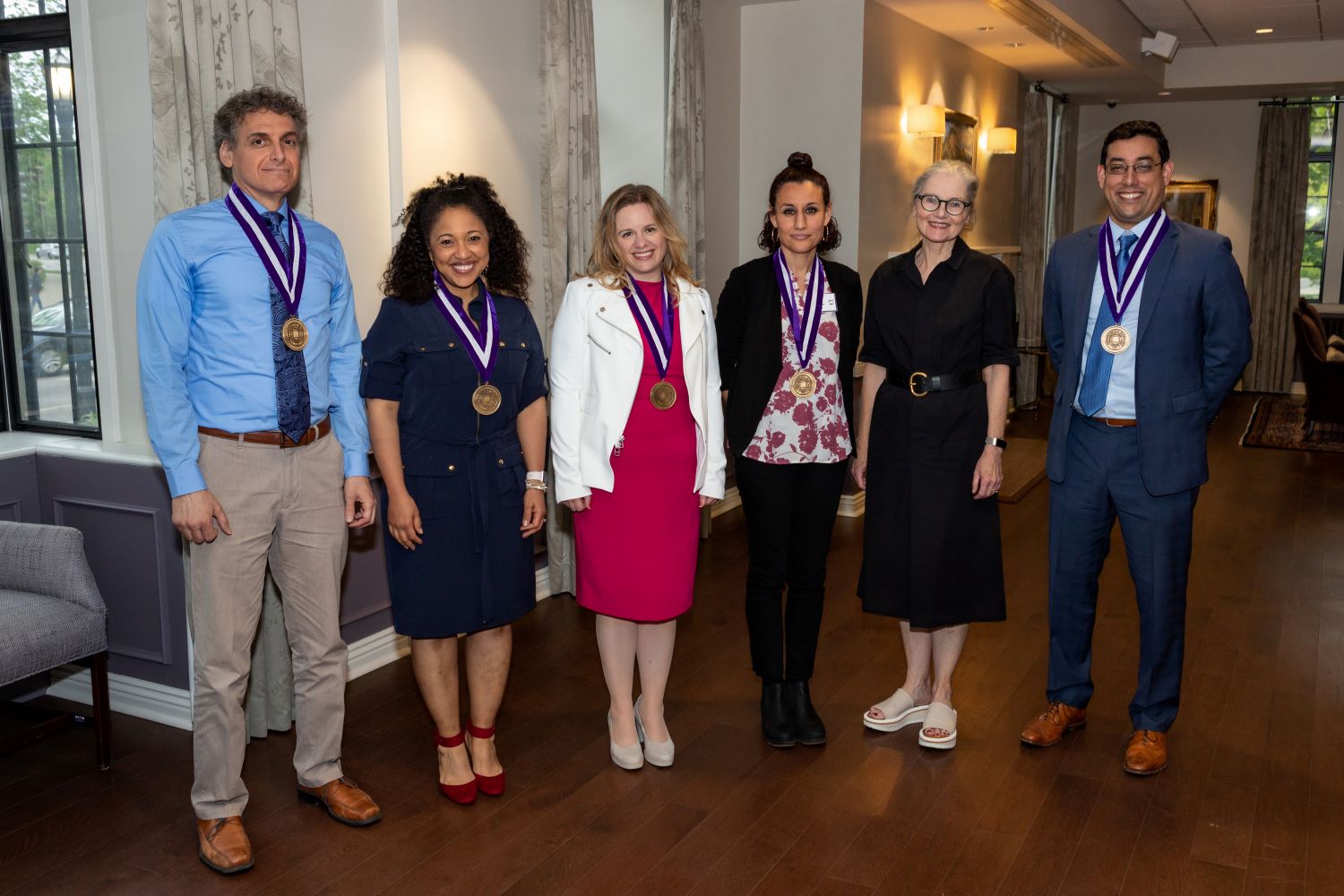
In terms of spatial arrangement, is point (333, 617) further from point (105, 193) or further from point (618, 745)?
point (105, 193)

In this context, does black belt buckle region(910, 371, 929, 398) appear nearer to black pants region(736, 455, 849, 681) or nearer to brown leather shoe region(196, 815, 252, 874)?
black pants region(736, 455, 849, 681)

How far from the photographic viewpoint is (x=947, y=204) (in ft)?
10.7

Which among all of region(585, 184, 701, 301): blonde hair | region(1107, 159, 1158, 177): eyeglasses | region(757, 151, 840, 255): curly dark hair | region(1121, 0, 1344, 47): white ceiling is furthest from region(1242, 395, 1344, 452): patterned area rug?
region(585, 184, 701, 301): blonde hair

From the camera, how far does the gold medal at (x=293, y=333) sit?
2832 mm

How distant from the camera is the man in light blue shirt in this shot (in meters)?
2.72

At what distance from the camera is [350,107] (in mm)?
4133

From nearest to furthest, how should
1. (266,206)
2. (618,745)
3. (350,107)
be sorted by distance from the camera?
(266,206)
(618,745)
(350,107)

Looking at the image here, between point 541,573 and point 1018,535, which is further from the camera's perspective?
point 1018,535

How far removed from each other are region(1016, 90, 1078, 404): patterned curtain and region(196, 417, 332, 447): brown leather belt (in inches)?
327

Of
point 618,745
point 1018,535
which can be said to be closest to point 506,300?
point 618,745

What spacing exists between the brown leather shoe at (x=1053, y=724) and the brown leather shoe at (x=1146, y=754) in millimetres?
211

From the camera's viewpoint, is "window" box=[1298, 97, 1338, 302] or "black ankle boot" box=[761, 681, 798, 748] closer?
"black ankle boot" box=[761, 681, 798, 748]

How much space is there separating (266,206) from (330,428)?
0.60m

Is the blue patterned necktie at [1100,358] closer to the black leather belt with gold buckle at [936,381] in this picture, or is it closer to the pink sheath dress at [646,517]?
the black leather belt with gold buckle at [936,381]
